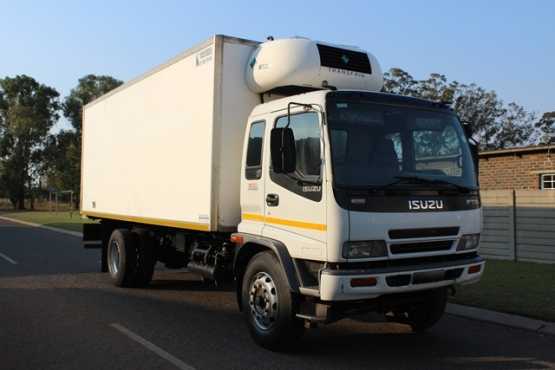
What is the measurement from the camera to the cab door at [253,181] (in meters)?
6.13

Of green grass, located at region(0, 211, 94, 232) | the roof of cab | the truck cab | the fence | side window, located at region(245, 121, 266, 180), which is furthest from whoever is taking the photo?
green grass, located at region(0, 211, 94, 232)

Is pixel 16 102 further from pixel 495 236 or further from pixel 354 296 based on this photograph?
pixel 354 296

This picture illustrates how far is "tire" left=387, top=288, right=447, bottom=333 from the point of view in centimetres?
647

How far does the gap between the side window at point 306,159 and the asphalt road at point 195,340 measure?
173 cm

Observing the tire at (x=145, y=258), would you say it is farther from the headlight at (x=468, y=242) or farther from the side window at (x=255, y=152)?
the headlight at (x=468, y=242)

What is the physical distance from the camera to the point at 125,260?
955 centimetres

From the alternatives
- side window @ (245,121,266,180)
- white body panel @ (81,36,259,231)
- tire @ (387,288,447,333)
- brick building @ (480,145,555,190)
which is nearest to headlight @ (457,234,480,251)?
tire @ (387,288,447,333)

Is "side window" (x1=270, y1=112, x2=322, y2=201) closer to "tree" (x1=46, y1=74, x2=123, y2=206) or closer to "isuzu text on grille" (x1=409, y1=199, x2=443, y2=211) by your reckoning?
"isuzu text on grille" (x1=409, y1=199, x2=443, y2=211)

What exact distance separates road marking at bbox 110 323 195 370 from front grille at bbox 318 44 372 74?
3.73 meters

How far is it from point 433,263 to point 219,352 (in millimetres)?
2406

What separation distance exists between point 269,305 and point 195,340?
3.45 ft

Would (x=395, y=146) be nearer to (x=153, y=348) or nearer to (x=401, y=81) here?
(x=153, y=348)

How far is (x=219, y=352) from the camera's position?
5727mm

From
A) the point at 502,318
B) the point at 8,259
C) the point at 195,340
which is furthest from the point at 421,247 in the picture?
the point at 8,259
